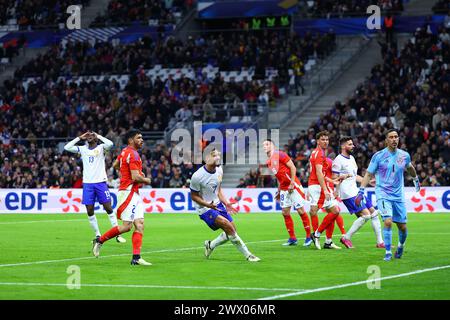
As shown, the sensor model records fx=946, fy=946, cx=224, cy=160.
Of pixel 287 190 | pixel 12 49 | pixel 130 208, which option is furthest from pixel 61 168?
pixel 130 208

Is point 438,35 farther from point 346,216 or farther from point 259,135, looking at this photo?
point 346,216

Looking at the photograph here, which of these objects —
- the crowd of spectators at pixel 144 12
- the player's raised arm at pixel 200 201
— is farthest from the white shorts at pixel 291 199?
the crowd of spectators at pixel 144 12

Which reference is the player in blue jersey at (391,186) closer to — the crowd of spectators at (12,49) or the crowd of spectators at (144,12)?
the crowd of spectators at (144,12)

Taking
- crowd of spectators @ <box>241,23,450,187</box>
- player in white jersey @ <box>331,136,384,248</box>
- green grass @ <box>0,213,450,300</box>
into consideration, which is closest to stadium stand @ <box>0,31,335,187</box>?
crowd of spectators @ <box>241,23,450,187</box>

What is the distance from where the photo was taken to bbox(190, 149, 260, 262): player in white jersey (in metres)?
17.4

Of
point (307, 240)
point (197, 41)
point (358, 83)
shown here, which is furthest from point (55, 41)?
point (307, 240)


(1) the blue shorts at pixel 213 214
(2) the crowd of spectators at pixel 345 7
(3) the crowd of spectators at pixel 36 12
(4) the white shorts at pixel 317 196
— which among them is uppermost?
(3) the crowd of spectators at pixel 36 12

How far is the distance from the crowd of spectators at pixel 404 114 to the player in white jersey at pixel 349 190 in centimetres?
1565

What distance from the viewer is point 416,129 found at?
126 ft

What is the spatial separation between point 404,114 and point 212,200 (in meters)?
25.0

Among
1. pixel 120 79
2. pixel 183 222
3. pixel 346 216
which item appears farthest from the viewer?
pixel 120 79

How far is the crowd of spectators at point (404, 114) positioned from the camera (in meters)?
37.7

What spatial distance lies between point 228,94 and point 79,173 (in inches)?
341
